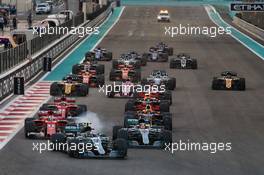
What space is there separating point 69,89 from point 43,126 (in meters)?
11.5

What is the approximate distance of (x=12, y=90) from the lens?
39.7 m

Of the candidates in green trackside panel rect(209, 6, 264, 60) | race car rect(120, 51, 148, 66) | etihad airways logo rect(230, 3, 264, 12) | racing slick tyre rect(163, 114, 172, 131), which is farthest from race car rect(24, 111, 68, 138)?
etihad airways logo rect(230, 3, 264, 12)

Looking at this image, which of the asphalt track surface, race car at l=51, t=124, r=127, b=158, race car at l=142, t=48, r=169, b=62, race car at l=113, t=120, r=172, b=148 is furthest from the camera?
race car at l=142, t=48, r=169, b=62

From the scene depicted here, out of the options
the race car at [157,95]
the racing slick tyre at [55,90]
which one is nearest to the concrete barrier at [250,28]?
the racing slick tyre at [55,90]

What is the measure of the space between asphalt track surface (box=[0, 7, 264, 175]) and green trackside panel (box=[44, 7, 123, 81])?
2673 millimetres

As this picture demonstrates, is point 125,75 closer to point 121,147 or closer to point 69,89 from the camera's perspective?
point 69,89

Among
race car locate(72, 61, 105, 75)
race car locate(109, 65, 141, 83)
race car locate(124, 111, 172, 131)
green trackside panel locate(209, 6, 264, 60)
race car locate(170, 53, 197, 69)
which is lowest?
green trackside panel locate(209, 6, 264, 60)

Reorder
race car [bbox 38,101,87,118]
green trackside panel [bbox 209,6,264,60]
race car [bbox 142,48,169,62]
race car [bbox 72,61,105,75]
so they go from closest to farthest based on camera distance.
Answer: race car [bbox 38,101,87,118], race car [bbox 72,61,105,75], race car [bbox 142,48,169,62], green trackside panel [bbox 209,6,264,60]

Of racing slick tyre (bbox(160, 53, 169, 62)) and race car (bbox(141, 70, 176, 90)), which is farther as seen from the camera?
racing slick tyre (bbox(160, 53, 169, 62))

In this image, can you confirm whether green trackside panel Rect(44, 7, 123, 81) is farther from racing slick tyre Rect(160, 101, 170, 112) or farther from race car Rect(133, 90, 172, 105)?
racing slick tyre Rect(160, 101, 170, 112)

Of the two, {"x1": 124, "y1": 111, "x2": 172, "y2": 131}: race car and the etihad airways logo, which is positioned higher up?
the etihad airways logo

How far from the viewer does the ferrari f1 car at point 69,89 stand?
40.0m

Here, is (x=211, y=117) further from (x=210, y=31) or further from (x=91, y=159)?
(x=210, y=31)

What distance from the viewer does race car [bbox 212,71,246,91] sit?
43.5 meters
